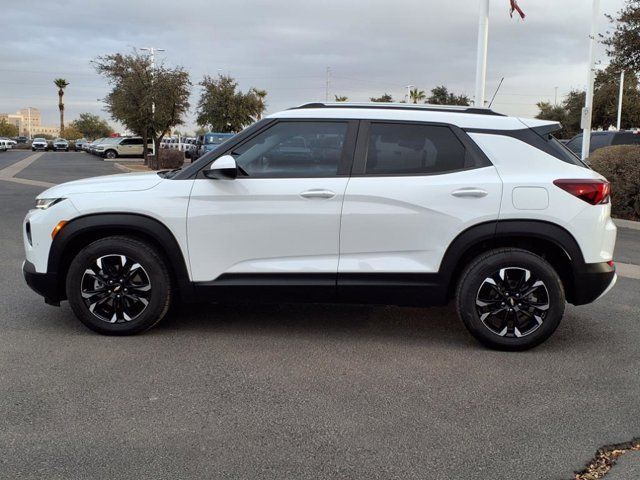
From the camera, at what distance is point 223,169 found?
15.1 ft

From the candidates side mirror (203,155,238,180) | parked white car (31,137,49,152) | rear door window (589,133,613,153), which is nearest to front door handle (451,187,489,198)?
side mirror (203,155,238,180)

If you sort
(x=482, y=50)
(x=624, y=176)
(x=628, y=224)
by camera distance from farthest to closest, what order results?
(x=482, y=50) → (x=624, y=176) → (x=628, y=224)

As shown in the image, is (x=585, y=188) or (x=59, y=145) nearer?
(x=585, y=188)

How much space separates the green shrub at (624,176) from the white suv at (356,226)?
7647 millimetres

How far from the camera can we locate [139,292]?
15.9 ft

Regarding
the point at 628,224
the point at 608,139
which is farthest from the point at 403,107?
the point at 608,139

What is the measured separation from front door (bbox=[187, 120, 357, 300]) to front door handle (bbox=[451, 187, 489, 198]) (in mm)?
846

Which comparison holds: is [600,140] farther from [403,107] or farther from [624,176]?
[403,107]

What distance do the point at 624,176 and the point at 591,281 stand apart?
8111mm

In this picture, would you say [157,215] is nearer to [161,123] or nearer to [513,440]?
[513,440]

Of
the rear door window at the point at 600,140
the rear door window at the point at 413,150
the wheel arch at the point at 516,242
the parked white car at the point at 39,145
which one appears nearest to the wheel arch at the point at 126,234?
the rear door window at the point at 413,150

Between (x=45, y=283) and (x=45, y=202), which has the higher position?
(x=45, y=202)

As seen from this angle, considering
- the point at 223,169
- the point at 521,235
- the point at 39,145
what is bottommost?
the point at 521,235

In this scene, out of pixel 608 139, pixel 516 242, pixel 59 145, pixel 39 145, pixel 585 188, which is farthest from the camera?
pixel 59 145
